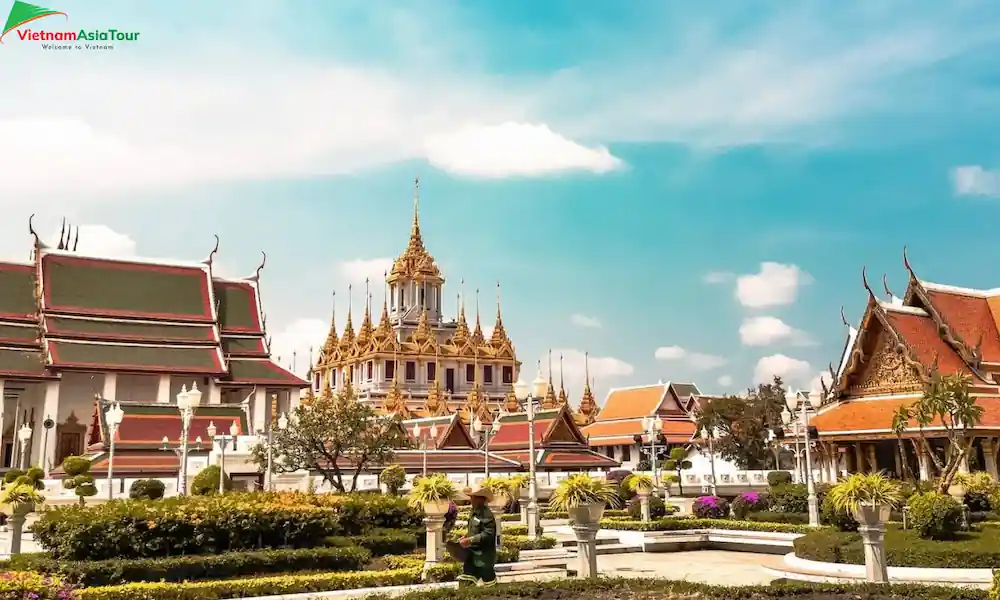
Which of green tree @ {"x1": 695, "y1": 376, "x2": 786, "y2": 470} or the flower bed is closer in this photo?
the flower bed

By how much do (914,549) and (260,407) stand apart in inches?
1310

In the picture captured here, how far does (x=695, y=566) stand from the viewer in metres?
16.8

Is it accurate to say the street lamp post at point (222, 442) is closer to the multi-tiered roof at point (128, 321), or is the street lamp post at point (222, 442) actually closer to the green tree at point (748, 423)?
the multi-tiered roof at point (128, 321)

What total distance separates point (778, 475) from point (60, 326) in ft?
104

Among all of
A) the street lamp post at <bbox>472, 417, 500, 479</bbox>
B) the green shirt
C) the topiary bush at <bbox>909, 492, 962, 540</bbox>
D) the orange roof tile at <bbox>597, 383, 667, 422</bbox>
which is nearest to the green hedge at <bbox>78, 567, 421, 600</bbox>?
the green shirt

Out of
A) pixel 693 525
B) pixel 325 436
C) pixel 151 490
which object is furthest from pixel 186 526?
pixel 693 525

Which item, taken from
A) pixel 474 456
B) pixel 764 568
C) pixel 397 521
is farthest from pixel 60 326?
pixel 764 568

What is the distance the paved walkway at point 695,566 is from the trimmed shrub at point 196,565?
4.59 metres

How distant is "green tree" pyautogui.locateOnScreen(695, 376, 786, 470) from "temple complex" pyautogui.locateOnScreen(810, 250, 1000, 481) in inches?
222

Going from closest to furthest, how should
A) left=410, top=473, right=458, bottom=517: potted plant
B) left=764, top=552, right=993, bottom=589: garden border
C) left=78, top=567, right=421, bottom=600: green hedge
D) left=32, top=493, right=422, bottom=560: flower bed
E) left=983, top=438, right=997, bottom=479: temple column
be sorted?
left=78, top=567, right=421, bottom=600: green hedge, left=764, top=552, right=993, bottom=589: garden border, left=32, top=493, right=422, bottom=560: flower bed, left=410, top=473, right=458, bottom=517: potted plant, left=983, top=438, right=997, bottom=479: temple column

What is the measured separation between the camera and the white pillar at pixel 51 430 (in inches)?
1405

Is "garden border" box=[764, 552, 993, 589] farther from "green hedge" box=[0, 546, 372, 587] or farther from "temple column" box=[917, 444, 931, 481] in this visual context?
"temple column" box=[917, 444, 931, 481]

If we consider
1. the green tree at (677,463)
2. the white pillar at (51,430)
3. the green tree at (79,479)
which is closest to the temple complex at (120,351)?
the white pillar at (51,430)

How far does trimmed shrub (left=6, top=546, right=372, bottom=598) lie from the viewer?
37.7 feet
